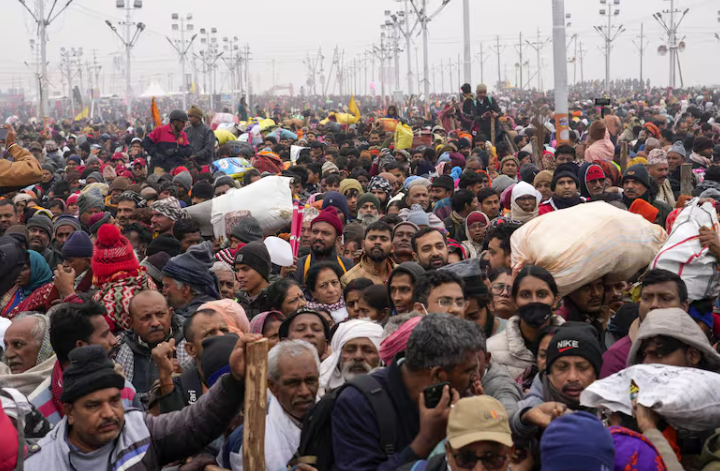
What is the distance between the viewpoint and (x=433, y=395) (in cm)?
347

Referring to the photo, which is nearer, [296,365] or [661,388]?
[661,388]

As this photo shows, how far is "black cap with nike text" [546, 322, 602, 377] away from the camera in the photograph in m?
4.19

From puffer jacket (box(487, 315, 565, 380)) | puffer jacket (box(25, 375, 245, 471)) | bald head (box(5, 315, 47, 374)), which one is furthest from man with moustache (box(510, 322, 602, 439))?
bald head (box(5, 315, 47, 374))

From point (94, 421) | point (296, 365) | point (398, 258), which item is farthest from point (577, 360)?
point (398, 258)

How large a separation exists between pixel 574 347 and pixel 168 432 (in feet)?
5.74

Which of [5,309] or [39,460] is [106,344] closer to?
[39,460]

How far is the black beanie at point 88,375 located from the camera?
11.8 feet

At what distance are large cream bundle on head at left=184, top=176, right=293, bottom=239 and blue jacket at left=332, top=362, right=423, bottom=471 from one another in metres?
5.41

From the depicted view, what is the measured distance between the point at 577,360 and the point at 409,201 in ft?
18.5

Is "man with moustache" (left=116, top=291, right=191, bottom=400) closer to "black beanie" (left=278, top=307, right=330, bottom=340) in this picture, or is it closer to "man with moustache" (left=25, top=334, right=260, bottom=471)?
"black beanie" (left=278, top=307, right=330, bottom=340)

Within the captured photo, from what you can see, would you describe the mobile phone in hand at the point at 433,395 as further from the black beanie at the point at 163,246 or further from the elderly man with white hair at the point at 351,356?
the black beanie at the point at 163,246

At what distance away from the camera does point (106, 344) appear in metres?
4.65

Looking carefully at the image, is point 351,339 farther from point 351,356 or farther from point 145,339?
point 145,339

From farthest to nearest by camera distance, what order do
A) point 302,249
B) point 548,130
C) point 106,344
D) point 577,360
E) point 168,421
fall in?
point 548,130 < point 302,249 < point 106,344 < point 577,360 < point 168,421
